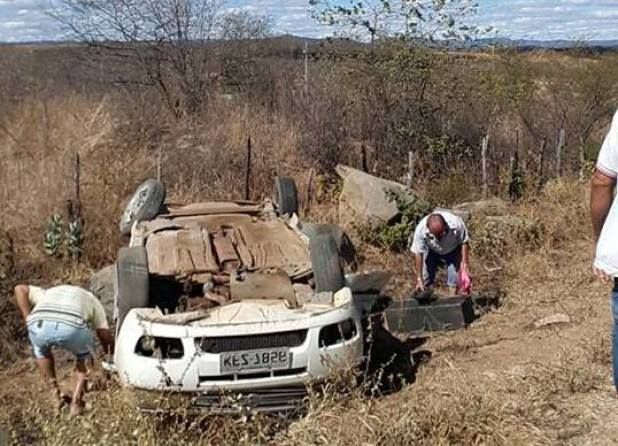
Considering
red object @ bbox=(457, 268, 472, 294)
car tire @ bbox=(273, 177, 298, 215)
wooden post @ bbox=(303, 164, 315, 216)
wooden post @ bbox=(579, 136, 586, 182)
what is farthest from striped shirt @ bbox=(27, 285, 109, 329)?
wooden post @ bbox=(579, 136, 586, 182)

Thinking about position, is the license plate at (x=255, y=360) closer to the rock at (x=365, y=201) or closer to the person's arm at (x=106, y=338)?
the person's arm at (x=106, y=338)

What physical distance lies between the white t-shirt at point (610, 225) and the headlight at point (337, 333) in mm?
2319

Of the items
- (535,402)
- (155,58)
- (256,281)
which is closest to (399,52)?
(155,58)

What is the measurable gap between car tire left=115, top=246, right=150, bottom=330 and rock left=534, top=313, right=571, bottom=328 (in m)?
3.71

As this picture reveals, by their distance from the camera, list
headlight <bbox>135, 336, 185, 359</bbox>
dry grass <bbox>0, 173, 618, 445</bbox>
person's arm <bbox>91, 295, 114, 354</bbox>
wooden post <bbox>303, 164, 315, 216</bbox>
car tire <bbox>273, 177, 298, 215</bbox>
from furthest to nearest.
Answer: wooden post <bbox>303, 164, 315, 216</bbox> < car tire <bbox>273, 177, 298, 215</bbox> < person's arm <bbox>91, 295, 114, 354</bbox> < headlight <bbox>135, 336, 185, 359</bbox> < dry grass <bbox>0, 173, 618, 445</bbox>

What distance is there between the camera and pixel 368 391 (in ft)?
19.8

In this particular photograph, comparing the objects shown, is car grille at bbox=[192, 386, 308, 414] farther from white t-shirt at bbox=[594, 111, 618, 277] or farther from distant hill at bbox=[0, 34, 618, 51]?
distant hill at bbox=[0, 34, 618, 51]

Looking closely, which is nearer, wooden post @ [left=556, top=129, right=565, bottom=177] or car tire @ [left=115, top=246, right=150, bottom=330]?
car tire @ [left=115, top=246, right=150, bottom=330]

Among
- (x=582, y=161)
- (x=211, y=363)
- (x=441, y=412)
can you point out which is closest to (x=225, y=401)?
(x=211, y=363)

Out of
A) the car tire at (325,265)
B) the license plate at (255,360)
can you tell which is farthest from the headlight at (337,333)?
the car tire at (325,265)

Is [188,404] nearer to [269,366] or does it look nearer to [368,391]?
[269,366]

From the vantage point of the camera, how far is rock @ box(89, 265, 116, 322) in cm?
882

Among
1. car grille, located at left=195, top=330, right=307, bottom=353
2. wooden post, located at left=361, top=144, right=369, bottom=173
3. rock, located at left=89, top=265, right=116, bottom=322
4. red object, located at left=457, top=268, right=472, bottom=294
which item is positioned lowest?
rock, located at left=89, top=265, right=116, bottom=322

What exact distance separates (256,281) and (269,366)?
0.88 m
